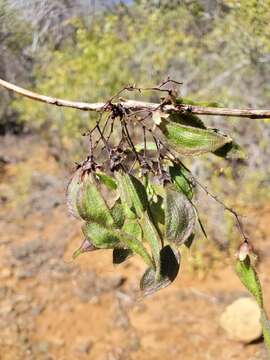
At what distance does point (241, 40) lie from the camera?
4598 millimetres

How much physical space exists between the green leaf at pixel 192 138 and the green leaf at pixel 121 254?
0.48 ft

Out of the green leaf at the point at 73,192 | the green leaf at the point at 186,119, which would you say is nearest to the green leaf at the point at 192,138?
the green leaf at the point at 186,119

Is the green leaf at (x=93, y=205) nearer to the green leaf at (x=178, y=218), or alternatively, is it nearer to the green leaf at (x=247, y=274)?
the green leaf at (x=178, y=218)

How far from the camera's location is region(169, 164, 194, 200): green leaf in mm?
726

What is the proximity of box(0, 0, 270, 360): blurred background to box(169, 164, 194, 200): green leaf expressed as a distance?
6.09ft

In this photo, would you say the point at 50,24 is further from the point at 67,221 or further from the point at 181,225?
the point at 181,225

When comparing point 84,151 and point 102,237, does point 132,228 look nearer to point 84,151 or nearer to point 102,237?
point 102,237

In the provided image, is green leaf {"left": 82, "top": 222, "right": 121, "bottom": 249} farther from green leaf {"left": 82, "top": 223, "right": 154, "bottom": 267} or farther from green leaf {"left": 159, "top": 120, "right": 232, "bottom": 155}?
green leaf {"left": 159, "top": 120, "right": 232, "bottom": 155}

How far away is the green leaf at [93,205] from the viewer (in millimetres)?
655

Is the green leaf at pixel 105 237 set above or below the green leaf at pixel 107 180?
below

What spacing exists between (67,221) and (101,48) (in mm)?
1610

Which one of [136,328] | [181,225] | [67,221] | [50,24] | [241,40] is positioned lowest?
[136,328]

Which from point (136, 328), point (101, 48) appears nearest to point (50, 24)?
point (101, 48)

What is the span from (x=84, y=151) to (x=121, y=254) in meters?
5.13
